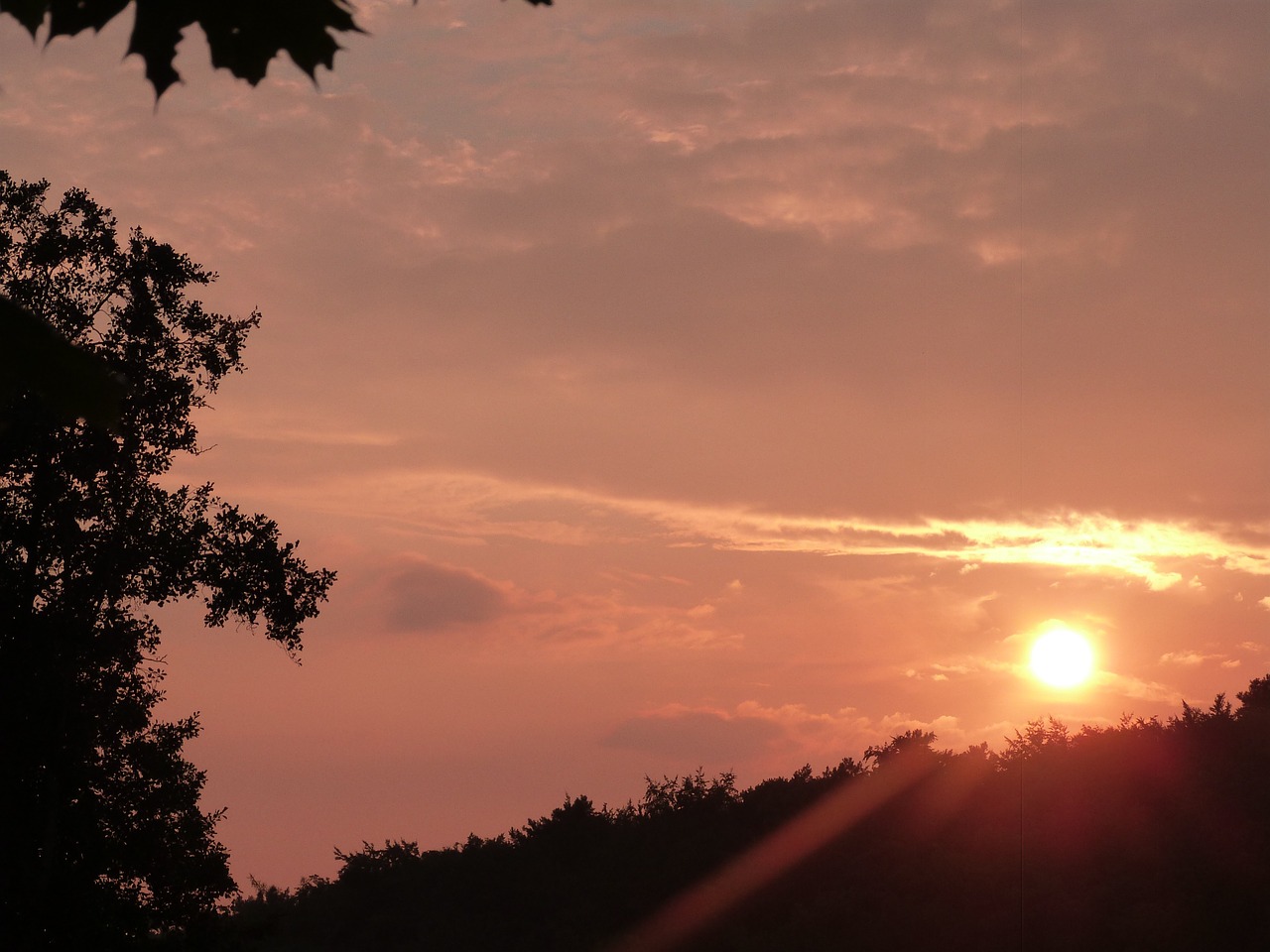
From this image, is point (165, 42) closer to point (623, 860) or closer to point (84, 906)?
point (84, 906)

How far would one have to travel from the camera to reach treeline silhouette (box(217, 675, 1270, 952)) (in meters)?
35.9

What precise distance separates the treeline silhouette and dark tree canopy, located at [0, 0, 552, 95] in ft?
73.7

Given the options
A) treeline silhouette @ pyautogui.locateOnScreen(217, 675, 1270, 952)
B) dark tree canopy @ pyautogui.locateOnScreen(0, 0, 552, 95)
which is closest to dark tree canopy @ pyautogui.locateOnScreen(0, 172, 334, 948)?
treeline silhouette @ pyautogui.locateOnScreen(217, 675, 1270, 952)

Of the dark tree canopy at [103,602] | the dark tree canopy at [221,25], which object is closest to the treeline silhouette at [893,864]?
the dark tree canopy at [103,602]

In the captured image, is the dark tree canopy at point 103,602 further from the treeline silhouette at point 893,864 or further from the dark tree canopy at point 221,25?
the dark tree canopy at point 221,25

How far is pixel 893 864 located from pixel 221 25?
150 ft

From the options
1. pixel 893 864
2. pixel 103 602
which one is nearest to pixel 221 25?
pixel 103 602

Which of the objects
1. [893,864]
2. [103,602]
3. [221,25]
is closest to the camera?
[221,25]

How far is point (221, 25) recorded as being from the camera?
314 cm

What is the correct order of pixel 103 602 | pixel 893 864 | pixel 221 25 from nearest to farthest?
pixel 221 25, pixel 103 602, pixel 893 864

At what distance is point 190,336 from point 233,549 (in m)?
4.16

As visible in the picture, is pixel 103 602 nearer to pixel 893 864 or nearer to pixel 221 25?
pixel 221 25

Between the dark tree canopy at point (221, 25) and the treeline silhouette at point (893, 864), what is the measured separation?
2247 cm

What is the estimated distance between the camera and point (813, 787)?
57.3 meters
